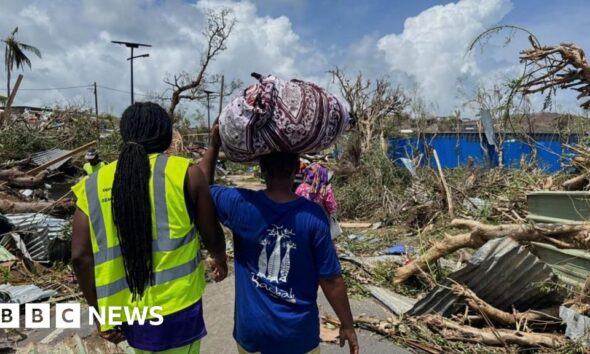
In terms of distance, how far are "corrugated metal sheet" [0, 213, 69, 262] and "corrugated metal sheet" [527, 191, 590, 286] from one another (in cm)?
592

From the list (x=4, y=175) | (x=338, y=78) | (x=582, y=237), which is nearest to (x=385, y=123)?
(x=338, y=78)

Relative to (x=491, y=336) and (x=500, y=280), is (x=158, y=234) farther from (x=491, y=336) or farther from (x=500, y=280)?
(x=500, y=280)

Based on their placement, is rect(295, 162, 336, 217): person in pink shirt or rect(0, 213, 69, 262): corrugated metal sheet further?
rect(0, 213, 69, 262): corrugated metal sheet

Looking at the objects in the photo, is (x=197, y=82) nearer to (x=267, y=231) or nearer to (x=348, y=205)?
(x=348, y=205)

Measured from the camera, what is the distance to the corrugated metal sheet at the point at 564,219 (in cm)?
428

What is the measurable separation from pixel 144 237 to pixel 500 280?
332 centimetres

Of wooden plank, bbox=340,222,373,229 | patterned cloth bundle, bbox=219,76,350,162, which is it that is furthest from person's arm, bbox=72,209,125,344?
wooden plank, bbox=340,222,373,229

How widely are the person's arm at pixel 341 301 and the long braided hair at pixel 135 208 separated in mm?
712

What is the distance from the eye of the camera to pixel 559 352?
357 cm

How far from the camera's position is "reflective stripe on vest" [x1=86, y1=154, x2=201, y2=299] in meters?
1.88

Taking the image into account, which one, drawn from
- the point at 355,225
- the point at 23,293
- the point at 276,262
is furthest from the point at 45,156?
the point at 276,262

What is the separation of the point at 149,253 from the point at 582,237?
146 inches

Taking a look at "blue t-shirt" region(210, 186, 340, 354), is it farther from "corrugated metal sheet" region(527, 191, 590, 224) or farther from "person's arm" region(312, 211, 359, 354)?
"corrugated metal sheet" region(527, 191, 590, 224)

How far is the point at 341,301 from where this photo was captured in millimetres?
1946
